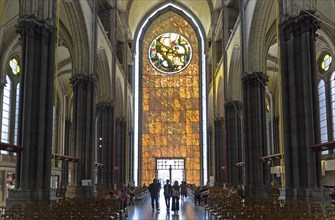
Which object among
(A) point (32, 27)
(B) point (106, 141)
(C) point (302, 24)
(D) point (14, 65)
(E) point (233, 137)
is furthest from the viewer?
(E) point (233, 137)

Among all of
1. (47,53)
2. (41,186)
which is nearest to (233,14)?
(47,53)

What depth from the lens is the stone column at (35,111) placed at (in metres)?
19.1

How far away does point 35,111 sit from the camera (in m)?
19.7

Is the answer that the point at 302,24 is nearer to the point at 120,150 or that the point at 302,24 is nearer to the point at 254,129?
the point at 254,129

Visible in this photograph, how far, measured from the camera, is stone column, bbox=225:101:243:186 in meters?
40.0

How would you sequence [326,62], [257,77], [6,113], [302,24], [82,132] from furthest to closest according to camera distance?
[326,62] → [6,113] → [82,132] → [257,77] → [302,24]

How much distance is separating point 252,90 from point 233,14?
1371 centimetres

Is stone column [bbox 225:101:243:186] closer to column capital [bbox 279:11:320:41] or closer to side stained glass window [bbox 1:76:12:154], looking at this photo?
side stained glass window [bbox 1:76:12:154]

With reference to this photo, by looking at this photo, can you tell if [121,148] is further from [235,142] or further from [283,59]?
[283,59]

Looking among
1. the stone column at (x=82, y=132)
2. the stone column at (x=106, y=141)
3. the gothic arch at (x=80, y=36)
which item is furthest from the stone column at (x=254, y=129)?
the stone column at (x=106, y=141)

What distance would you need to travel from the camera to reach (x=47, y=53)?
802 inches

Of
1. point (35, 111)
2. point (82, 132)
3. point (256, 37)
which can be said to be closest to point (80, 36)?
point (82, 132)

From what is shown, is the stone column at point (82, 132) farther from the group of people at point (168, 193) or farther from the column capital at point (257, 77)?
the column capital at point (257, 77)

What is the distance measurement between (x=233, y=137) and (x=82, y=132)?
16848mm
